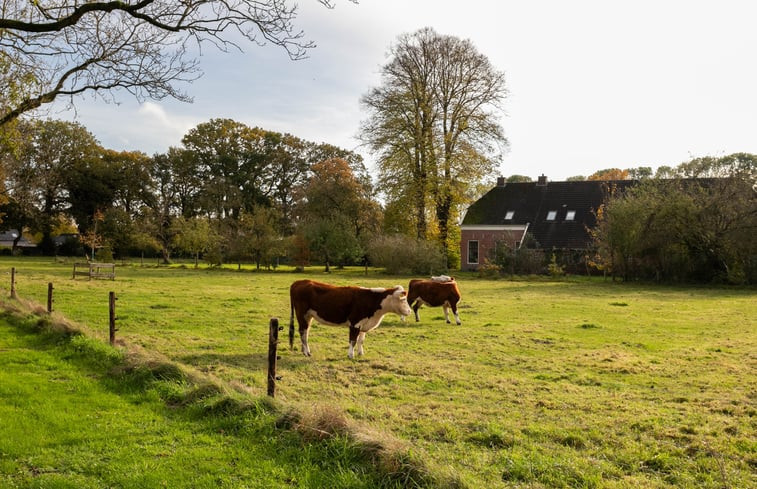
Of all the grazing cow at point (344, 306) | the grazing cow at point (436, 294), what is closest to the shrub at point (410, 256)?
the grazing cow at point (436, 294)

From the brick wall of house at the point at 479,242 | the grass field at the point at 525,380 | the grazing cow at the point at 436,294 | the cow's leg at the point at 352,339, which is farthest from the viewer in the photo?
the brick wall of house at the point at 479,242

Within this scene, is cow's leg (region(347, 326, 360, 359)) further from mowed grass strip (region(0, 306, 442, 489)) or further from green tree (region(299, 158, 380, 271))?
green tree (region(299, 158, 380, 271))

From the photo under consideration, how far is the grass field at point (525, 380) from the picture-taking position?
5406mm

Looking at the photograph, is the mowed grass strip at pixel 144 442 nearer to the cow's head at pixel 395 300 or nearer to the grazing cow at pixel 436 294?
the cow's head at pixel 395 300

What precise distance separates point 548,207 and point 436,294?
31744 millimetres

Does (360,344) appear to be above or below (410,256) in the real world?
below

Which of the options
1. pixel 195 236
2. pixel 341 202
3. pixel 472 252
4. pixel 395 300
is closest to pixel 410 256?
pixel 472 252

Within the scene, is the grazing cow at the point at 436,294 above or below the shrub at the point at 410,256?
below

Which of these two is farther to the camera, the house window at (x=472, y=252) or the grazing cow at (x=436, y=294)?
the house window at (x=472, y=252)

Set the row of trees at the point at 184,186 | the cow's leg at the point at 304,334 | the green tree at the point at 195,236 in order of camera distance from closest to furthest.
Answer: the cow's leg at the point at 304,334, the green tree at the point at 195,236, the row of trees at the point at 184,186

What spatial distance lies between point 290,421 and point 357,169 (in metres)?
53.1

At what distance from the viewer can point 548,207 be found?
4525 cm

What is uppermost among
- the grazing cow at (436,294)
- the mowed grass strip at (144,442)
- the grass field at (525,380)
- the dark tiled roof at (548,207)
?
the dark tiled roof at (548,207)

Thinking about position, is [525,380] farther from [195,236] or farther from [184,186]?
[184,186]
